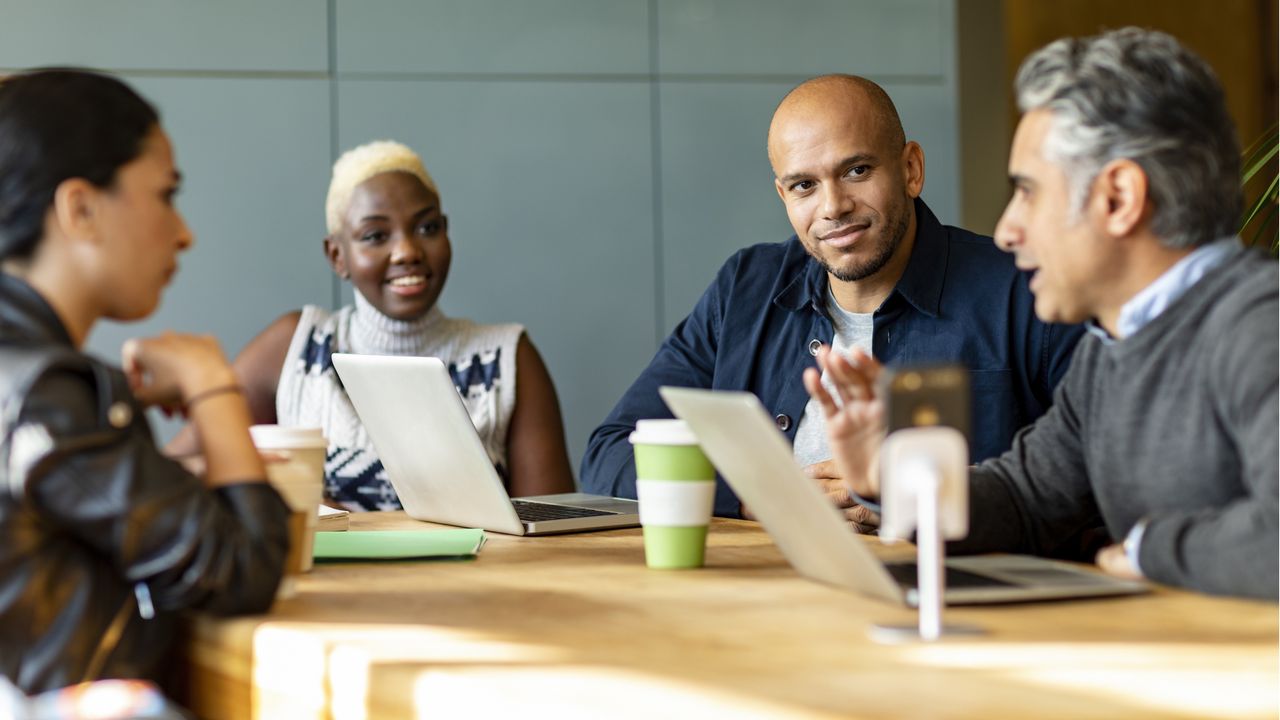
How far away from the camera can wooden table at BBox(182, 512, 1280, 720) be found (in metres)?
0.87

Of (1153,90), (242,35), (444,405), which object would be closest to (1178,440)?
(1153,90)

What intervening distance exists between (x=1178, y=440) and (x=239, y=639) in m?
0.88

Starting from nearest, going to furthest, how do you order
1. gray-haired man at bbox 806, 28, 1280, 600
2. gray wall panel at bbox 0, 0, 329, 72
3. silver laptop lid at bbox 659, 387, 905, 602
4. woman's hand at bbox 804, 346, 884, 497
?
1. silver laptop lid at bbox 659, 387, 905, 602
2. gray-haired man at bbox 806, 28, 1280, 600
3. woman's hand at bbox 804, 346, 884, 497
4. gray wall panel at bbox 0, 0, 329, 72

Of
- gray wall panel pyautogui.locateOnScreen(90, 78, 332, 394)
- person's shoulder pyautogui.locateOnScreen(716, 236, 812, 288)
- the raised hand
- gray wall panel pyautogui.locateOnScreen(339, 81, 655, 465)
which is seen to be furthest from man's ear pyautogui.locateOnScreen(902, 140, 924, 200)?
gray wall panel pyautogui.locateOnScreen(90, 78, 332, 394)

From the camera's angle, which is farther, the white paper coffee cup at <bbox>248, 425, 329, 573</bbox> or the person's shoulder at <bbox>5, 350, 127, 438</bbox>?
the white paper coffee cup at <bbox>248, 425, 329, 573</bbox>

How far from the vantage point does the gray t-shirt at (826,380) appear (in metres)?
2.28

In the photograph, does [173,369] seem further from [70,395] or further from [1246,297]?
[1246,297]

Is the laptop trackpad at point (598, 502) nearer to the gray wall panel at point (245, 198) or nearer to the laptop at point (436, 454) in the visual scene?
the laptop at point (436, 454)

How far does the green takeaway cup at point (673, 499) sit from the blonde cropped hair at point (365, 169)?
1.79 meters

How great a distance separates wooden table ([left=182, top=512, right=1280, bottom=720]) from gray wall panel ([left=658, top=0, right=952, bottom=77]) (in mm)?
2542

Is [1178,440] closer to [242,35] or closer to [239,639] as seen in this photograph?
[239,639]

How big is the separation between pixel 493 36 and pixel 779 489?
8.63 feet

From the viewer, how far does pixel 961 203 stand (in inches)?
155

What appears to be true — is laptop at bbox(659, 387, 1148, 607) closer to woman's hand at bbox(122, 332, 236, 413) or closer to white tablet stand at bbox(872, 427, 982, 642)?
white tablet stand at bbox(872, 427, 982, 642)
